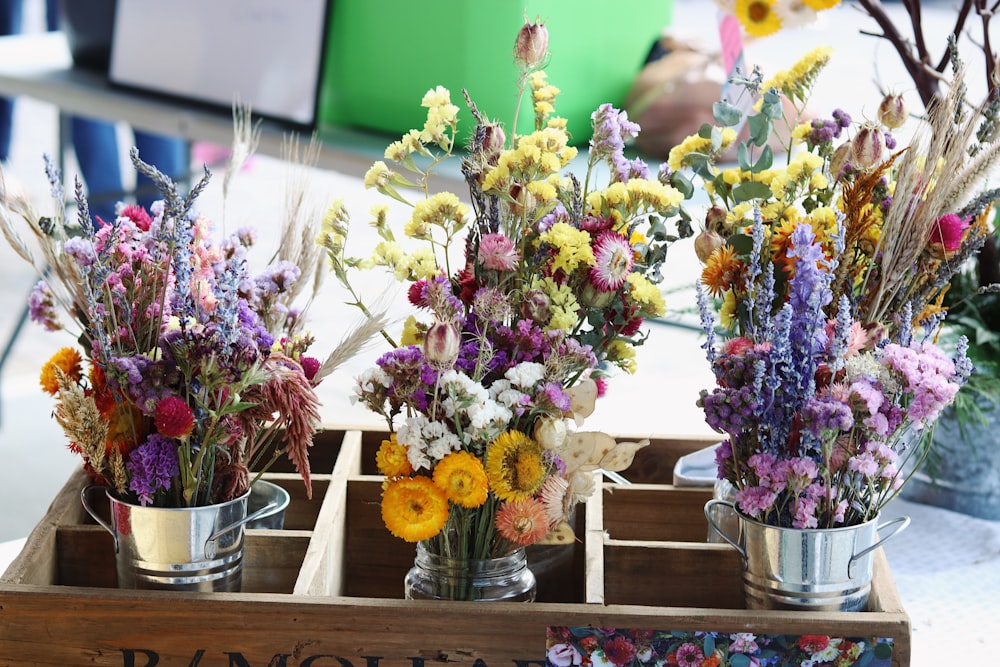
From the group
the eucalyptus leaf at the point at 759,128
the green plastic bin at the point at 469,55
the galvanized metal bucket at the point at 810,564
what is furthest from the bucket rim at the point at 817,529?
the green plastic bin at the point at 469,55

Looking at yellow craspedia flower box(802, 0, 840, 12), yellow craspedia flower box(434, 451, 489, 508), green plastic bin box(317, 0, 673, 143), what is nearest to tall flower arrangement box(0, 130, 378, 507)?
yellow craspedia flower box(434, 451, 489, 508)

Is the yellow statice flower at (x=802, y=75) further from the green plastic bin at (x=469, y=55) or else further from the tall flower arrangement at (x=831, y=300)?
the green plastic bin at (x=469, y=55)

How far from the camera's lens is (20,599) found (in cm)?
85

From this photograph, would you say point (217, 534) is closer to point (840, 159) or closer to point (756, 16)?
point (840, 159)

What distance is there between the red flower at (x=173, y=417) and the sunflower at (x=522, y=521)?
23 centimetres

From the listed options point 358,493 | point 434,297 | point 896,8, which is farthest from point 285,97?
point 896,8

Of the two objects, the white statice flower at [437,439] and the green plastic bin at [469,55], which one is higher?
the green plastic bin at [469,55]

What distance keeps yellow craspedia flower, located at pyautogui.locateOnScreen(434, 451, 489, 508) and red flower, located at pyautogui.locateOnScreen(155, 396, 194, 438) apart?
18 cm

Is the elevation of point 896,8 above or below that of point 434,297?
above

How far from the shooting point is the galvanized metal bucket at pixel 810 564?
0.84 m

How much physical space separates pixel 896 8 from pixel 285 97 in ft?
15.2

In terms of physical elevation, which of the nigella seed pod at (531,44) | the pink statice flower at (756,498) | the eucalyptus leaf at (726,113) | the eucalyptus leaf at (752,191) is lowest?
the pink statice flower at (756,498)

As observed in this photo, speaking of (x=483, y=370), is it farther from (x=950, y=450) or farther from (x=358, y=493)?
(x=950, y=450)

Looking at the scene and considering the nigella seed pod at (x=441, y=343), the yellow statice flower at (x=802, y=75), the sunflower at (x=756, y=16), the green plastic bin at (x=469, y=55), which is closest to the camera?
the nigella seed pod at (x=441, y=343)
